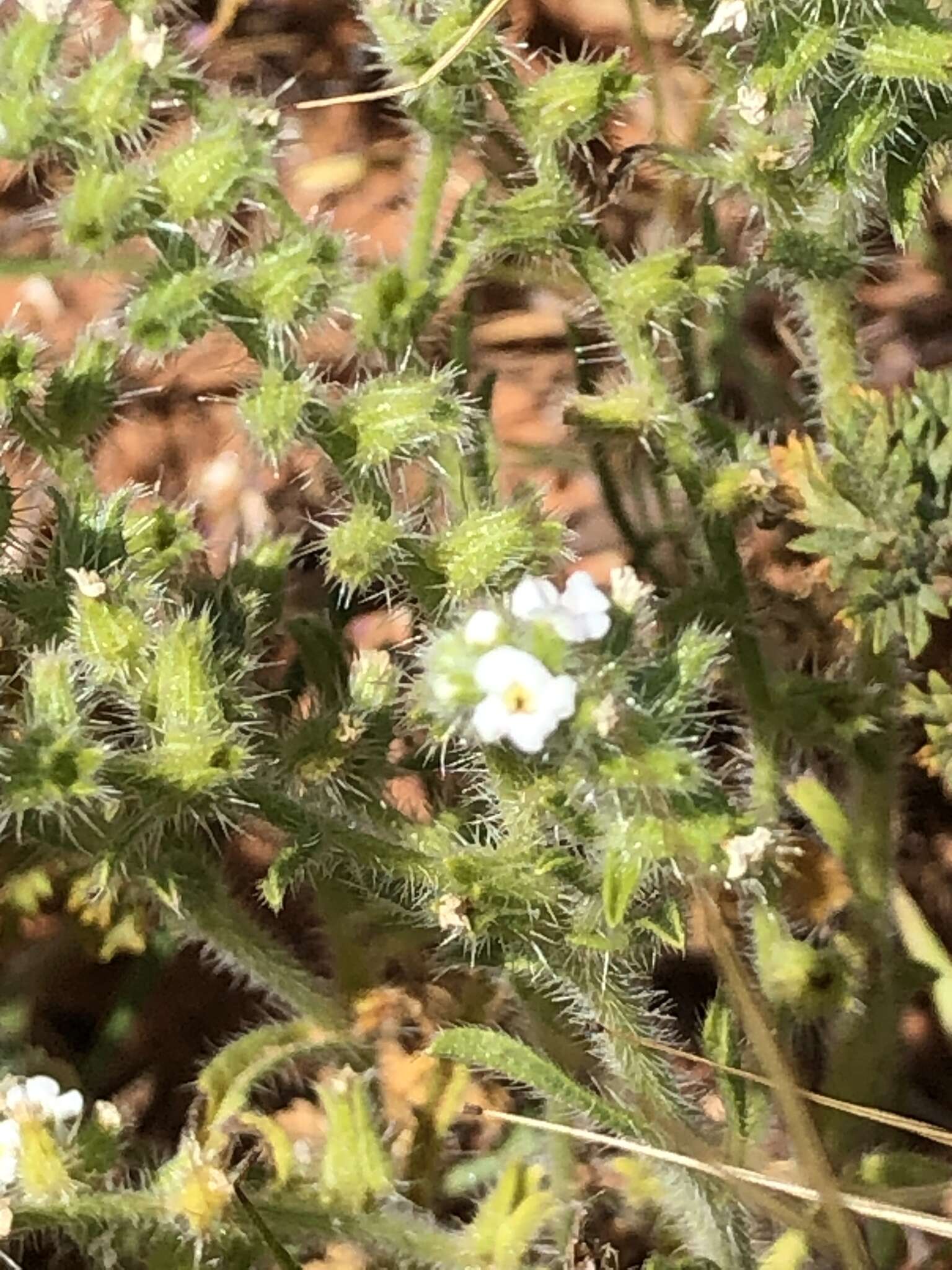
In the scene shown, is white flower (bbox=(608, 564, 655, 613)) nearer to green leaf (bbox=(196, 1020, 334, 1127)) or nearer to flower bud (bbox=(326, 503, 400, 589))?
A: flower bud (bbox=(326, 503, 400, 589))

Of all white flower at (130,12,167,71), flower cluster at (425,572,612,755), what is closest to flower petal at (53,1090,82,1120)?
flower cluster at (425,572,612,755)

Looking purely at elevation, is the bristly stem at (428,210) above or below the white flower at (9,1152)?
above

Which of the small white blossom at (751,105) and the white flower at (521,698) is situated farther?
the small white blossom at (751,105)

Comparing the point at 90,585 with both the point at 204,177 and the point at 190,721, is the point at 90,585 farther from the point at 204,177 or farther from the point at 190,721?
the point at 204,177

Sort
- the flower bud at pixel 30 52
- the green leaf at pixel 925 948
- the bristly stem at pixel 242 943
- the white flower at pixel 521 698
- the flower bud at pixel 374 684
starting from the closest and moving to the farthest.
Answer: the white flower at pixel 521 698
the flower bud at pixel 30 52
the flower bud at pixel 374 684
the bristly stem at pixel 242 943
the green leaf at pixel 925 948

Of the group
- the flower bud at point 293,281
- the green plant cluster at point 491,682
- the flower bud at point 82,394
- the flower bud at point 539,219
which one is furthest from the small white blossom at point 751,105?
the flower bud at point 82,394

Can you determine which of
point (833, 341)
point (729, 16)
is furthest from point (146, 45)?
point (833, 341)

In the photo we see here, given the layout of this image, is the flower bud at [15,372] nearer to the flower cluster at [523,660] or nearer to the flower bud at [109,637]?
the flower bud at [109,637]
